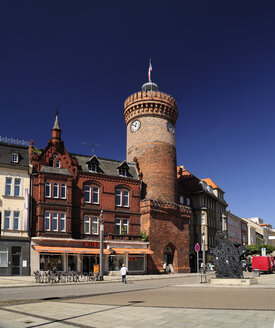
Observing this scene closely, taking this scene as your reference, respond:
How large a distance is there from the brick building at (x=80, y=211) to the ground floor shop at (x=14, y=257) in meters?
0.80

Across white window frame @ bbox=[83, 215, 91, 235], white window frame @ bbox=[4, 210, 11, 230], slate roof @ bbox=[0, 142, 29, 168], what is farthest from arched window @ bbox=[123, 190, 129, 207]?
white window frame @ bbox=[4, 210, 11, 230]

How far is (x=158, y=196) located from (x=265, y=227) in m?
89.0

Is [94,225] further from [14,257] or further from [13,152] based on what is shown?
[13,152]

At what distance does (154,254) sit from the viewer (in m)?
46.2

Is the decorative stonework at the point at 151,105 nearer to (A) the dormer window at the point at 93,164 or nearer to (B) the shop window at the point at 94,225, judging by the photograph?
(A) the dormer window at the point at 93,164

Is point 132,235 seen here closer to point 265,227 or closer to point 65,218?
point 65,218

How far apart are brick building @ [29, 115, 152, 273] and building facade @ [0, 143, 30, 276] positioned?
0.98 metres

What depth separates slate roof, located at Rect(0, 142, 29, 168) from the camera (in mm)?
39562

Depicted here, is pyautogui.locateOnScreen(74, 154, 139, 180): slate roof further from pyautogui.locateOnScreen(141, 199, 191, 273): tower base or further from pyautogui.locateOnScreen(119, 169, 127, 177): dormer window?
pyautogui.locateOnScreen(141, 199, 191, 273): tower base

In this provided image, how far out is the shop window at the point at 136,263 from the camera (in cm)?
4469

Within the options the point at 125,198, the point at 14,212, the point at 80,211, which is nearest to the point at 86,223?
the point at 80,211

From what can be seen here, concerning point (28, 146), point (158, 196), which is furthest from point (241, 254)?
point (28, 146)

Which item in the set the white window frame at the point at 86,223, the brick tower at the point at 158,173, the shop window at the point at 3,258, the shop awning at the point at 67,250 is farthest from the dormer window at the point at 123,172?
the shop window at the point at 3,258

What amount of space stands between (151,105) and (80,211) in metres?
17.5
